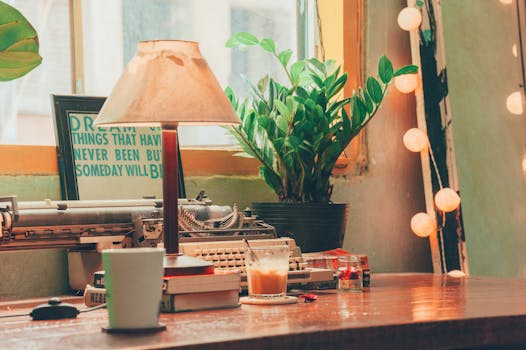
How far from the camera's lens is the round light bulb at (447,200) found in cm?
281

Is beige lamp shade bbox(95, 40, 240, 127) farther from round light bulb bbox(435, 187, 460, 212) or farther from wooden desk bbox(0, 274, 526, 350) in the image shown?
round light bulb bbox(435, 187, 460, 212)

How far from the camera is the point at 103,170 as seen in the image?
242cm

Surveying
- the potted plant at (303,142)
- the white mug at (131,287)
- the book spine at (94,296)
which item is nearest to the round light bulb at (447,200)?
the potted plant at (303,142)

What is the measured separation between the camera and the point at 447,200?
2814 mm

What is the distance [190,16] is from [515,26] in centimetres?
111

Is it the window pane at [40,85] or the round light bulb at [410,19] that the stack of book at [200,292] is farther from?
the round light bulb at [410,19]

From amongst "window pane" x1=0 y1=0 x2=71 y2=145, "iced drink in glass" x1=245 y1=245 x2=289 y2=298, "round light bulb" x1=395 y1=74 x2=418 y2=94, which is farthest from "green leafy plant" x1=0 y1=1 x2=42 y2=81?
"round light bulb" x1=395 y1=74 x2=418 y2=94

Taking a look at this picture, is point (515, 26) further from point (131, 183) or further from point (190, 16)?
point (131, 183)

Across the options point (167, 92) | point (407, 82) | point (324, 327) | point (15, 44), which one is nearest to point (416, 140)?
point (407, 82)

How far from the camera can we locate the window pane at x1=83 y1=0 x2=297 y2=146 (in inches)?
106

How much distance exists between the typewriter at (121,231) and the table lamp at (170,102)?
0.58ft

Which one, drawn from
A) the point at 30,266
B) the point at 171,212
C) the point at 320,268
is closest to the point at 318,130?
the point at 320,268

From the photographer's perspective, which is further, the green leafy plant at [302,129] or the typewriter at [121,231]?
the green leafy plant at [302,129]

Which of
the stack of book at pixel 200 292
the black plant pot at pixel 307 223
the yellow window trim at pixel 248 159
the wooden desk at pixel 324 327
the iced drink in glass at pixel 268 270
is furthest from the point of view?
the black plant pot at pixel 307 223
